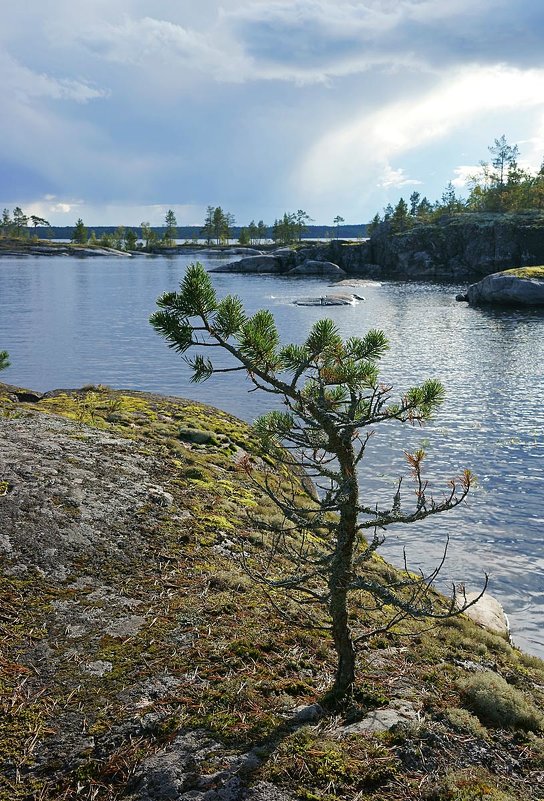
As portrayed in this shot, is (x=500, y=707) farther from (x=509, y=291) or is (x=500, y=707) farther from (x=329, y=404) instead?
(x=509, y=291)

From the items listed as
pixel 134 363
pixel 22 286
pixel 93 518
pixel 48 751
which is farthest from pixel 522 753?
pixel 22 286

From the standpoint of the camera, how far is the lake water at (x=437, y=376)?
1592 centimetres

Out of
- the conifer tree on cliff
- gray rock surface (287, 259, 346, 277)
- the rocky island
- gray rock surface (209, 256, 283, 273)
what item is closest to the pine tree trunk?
the conifer tree on cliff

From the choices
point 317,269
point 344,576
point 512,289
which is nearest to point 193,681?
point 344,576

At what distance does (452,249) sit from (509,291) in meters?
63.6

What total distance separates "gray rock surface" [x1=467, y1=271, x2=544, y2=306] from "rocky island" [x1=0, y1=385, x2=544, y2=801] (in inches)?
2666

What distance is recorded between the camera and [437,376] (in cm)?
3662

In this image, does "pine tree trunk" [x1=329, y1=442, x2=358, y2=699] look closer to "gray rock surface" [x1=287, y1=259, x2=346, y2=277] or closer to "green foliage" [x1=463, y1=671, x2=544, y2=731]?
"green foliage" [x1=463, y1=671, x2=544, y2=731]

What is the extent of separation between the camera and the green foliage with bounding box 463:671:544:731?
6.46m

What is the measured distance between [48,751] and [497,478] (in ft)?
60.0

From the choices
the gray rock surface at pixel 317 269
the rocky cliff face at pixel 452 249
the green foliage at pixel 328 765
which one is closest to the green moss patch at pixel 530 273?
the rocky cliff face at pixel 452 249

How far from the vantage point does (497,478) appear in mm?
20656

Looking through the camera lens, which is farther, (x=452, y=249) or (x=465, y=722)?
(x=452, y=249)

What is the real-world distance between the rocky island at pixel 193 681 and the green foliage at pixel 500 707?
2cm
